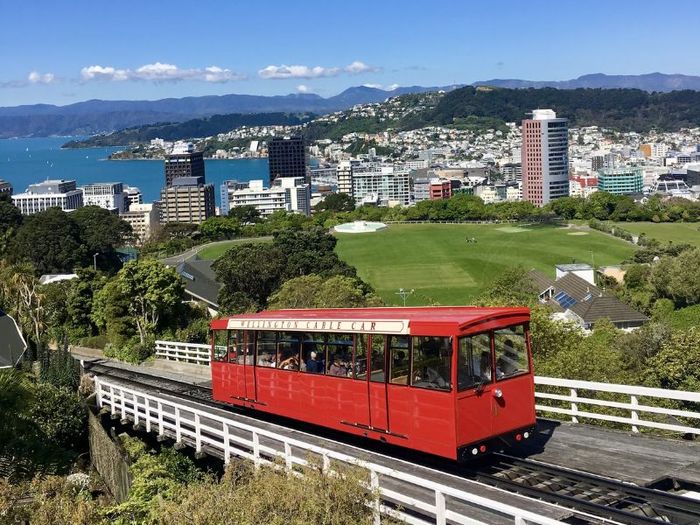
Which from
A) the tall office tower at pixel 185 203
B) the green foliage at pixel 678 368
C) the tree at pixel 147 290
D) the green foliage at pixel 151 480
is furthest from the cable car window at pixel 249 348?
the tall office tower at pixel 185 203

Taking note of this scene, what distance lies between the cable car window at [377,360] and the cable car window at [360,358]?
177 mm

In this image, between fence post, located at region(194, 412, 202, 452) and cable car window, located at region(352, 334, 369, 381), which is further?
fence post, located at region(194, 412, 202, 452)

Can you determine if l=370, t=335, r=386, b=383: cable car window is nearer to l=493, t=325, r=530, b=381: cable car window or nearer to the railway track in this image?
the railway track

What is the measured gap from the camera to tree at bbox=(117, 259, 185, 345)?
37.8m

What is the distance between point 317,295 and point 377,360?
88.9 ft

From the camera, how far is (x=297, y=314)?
1514 cm

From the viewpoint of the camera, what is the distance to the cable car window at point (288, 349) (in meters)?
14.4

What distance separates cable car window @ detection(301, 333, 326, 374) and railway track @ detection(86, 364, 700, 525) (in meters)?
1.56

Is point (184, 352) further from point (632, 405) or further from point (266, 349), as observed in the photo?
point (632, 405)

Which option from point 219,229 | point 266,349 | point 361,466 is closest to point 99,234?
point 219,229

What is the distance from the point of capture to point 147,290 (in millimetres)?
37875

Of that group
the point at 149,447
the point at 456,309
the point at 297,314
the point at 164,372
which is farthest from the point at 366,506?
the point at 164,372

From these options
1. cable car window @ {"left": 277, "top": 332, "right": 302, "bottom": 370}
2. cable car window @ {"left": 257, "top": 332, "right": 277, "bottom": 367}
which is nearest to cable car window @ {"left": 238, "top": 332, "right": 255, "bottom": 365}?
cable car window @ {"left": 257, "top": 332, "right": 277, "bottom": 367}

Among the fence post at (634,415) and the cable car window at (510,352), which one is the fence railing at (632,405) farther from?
the cable car window at (510,352)
